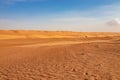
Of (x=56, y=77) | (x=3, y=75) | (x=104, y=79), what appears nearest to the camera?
(x=104, y=79)

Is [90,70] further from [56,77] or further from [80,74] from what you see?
[56,77]

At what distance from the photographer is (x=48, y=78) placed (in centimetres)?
781

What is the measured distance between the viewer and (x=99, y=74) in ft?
27.0

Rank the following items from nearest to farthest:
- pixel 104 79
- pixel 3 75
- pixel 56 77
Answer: pixel 104 79 → pixel 56 77 → pixel 3 75

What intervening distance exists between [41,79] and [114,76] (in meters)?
2.84

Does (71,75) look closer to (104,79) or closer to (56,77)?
(56,77)

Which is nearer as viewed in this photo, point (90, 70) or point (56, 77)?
point (56, 77)

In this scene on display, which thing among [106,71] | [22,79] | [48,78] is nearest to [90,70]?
[106,71]

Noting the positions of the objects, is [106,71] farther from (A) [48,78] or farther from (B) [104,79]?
(A) [48,78]

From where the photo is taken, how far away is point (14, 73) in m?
8.88

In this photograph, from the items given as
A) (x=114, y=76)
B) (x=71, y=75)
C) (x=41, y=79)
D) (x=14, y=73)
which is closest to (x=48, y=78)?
(x=41, y=79)

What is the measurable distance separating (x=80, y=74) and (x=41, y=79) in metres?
1.69

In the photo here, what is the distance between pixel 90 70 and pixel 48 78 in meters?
2.22

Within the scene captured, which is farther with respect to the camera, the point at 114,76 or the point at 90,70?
the point at 90,70
